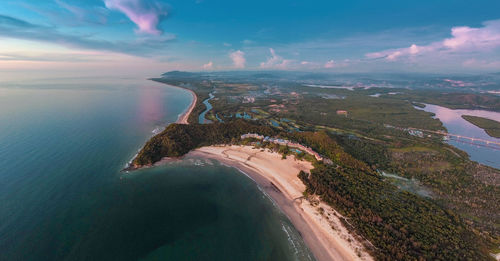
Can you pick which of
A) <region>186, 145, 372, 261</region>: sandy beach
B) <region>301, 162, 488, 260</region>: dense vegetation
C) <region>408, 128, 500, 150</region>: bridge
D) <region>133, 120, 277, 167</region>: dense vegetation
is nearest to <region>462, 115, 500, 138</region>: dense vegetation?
<region>408, 128, 500, 150</region>: bridge

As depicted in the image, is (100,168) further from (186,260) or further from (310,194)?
(310,194)

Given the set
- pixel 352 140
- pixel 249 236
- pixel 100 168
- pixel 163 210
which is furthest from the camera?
pixel 352 140

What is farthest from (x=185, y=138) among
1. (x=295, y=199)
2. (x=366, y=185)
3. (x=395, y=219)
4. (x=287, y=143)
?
(x=395, y=219)

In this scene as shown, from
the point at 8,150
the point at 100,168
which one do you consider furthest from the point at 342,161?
the point at 8,150

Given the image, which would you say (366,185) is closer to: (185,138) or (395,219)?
(395,219)

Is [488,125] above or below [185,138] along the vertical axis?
below

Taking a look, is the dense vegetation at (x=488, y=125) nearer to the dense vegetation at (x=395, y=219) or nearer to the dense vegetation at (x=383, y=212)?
the dense vegetation at (x=383, y=212)

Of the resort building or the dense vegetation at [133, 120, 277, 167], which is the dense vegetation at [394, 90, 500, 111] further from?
the dense vegetation at [133, 120, 277, 167]
